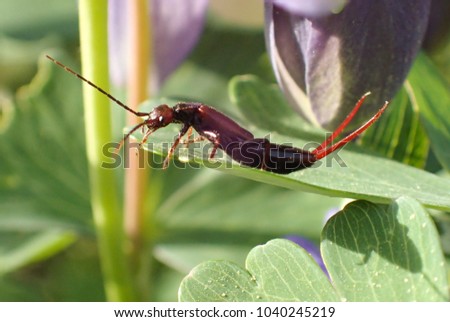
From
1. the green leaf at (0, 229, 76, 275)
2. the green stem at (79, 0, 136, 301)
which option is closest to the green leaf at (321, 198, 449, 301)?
the green stem at (79, 0, 136, 301)

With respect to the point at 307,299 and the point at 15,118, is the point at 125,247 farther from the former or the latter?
the point at 307,299

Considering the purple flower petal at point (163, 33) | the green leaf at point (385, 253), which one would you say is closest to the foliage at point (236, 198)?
the green leaf at point (385, 253)

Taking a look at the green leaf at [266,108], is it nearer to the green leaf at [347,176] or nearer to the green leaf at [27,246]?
the green leaf at [347,176]

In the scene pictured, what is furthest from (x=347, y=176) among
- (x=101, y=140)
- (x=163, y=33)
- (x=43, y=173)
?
(x=43, y=173)

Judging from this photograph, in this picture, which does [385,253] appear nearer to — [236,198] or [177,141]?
[177,141]

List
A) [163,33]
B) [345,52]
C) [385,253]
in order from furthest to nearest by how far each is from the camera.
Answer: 1. [163,33]
2. [345,52]
3. [385,253]

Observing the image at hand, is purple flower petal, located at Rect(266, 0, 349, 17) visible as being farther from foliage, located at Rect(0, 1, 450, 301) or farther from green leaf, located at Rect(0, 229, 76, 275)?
green leaf, located at Rect(0, 229, 76, 275)
